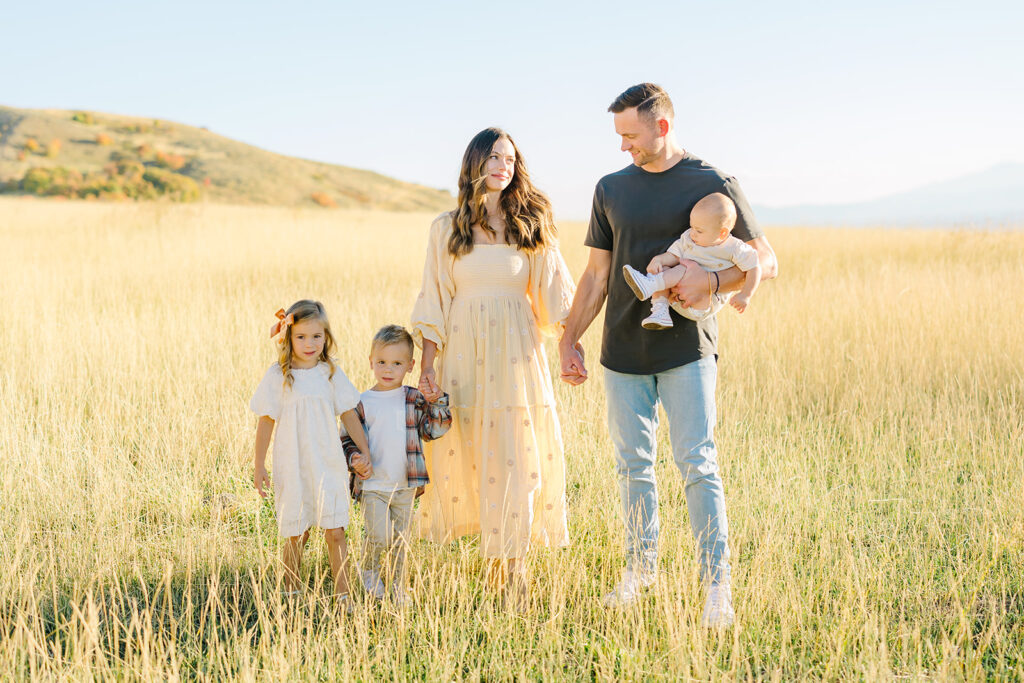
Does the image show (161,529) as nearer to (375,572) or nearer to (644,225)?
(375,572)

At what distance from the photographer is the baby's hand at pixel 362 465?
10.5 ft

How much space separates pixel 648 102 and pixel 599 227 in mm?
616

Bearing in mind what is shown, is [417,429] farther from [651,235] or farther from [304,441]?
[651,235]

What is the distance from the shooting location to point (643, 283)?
9.41ft

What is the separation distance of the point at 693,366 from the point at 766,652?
119cm

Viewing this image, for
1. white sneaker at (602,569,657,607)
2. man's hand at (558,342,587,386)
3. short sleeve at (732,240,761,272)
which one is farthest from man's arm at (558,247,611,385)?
white sneaker at (602,569,657,607)

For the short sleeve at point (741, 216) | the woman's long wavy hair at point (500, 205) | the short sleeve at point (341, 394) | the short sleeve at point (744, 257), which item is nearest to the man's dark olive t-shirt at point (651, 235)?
the short sleeve at point (741, 216)

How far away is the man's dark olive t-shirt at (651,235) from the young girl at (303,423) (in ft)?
4.02

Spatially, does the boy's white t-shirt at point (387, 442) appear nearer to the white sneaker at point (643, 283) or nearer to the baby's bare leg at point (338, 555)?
the baby's bare leg at point (338, 555)

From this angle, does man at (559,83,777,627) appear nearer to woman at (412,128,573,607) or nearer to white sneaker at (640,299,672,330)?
white sneaker at (640,299,672,330)

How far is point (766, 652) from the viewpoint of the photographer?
2922mm

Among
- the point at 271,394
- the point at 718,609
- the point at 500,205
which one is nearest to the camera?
Answer: the point at 718,609

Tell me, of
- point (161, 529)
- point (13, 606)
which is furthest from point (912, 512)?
point (13, 606)

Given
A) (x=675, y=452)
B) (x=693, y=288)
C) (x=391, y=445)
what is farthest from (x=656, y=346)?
(x=391, y=445)
